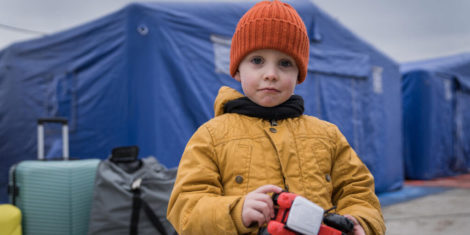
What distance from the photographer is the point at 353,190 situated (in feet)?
3.37

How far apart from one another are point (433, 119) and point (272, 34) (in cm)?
674

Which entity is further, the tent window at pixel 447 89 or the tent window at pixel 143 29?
the tent window at pixel 447 89

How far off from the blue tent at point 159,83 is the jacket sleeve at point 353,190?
2.18 meters

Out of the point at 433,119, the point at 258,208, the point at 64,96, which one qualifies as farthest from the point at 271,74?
the point at 433,119

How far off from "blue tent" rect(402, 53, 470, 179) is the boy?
6.38 meters

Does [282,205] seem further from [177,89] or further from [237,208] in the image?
[177,89]

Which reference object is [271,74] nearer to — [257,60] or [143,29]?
[257,60]

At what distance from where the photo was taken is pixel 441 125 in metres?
6.92

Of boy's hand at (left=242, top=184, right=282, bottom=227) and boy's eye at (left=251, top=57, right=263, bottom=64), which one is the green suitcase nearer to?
boy's eye at (left=251, top=57, right=263, bottom=64)

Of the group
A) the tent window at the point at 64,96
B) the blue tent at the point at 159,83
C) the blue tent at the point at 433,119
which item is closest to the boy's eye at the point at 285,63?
the blue tent at the point at 159,83

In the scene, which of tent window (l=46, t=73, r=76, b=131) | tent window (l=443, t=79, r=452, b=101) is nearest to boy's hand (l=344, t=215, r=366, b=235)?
tent window (l=46, t=73, r=76, b=131)

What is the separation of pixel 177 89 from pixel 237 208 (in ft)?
8.03

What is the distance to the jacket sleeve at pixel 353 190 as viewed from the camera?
95 cm

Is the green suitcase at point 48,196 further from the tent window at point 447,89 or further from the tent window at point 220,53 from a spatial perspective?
the tent window at point 447,89
